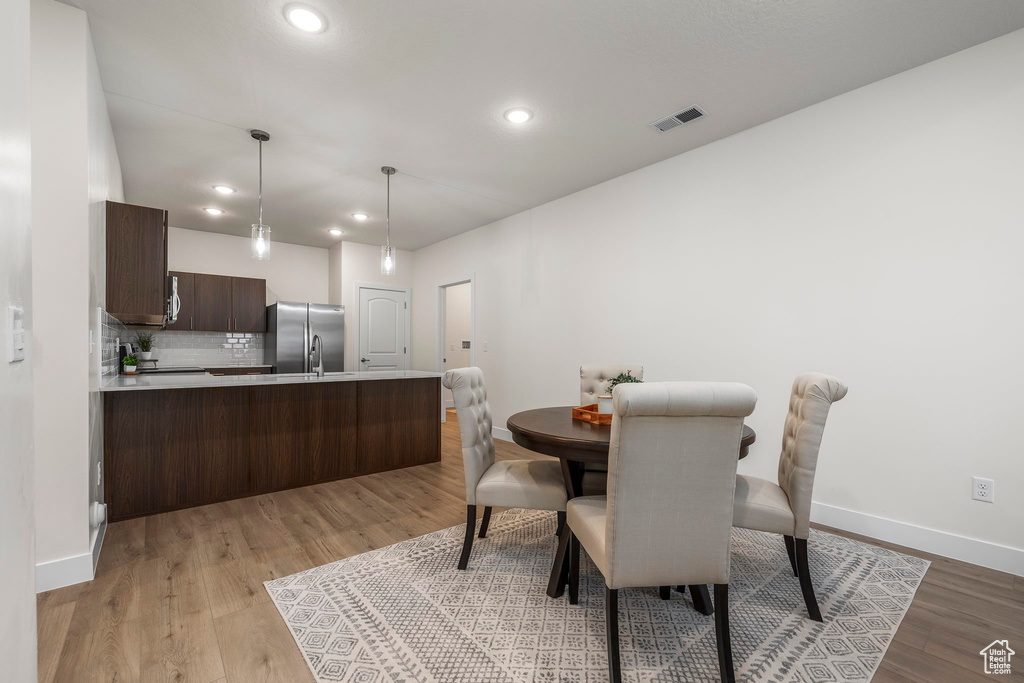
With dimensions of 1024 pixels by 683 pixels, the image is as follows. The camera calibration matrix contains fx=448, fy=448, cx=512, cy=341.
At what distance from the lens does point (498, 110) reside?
2.92 meters

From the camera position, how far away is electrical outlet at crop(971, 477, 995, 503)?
2.26 m

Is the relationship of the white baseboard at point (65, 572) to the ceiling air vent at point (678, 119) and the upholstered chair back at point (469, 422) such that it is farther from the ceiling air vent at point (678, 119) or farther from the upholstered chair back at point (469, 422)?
the ceiling air vent at point (678, 119)

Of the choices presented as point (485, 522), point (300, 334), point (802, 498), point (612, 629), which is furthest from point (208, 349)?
point (802, 498)

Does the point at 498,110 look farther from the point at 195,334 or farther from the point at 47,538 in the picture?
the point at 195,334

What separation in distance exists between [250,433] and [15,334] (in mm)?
2660

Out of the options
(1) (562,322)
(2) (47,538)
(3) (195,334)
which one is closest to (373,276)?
(3) (195,334)

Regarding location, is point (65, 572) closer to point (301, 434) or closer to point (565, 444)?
point (301, 434)

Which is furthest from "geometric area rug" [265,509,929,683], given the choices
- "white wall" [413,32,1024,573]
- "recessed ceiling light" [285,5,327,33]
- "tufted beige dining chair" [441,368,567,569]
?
"recessed ceiling light" [285,5,327,33]

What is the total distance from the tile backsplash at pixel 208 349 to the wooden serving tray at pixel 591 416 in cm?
536

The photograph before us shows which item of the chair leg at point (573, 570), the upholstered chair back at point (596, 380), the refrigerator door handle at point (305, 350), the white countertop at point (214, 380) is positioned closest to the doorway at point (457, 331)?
the refrigerator door handle at point (305, 350)

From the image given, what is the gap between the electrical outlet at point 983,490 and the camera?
7.40ft

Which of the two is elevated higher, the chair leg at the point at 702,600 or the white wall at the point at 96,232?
the white wall at the point at 96,232

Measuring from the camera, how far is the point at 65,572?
206 centimetres

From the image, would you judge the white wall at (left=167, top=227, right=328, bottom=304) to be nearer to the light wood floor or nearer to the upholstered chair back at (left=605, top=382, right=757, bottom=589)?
the light wood floor
